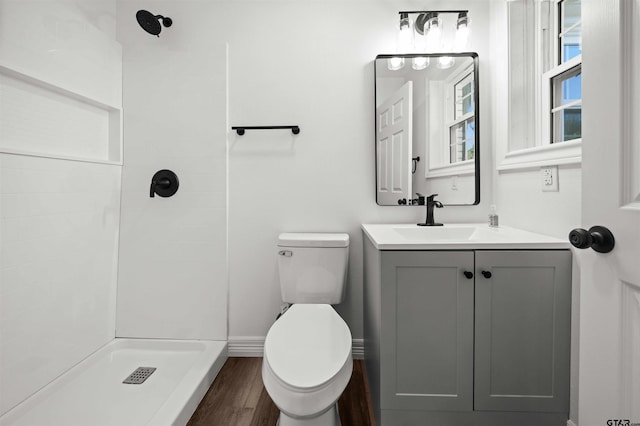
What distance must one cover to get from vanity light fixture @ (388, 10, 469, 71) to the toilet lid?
145 cm

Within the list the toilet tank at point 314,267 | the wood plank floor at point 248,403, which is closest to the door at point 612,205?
the wood plank floor at point 248,403

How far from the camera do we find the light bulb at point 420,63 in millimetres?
1952

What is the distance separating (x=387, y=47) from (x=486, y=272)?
55.0 inches

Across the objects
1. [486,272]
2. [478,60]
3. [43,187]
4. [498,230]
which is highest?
[478,60]

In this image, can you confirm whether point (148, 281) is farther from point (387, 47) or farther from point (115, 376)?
point (387, 47)

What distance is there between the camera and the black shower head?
6.03ft

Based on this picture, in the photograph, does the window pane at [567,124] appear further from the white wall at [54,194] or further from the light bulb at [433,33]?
the white wall at [54,194]

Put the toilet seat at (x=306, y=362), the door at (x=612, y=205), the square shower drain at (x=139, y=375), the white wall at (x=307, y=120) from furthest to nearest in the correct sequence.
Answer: the white wall at (x=307, y=120), the square shower drain at (x=139, y=375), the toilet seat at (x=306, y=362), the door at (x=612, y=205)

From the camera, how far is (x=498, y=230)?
68.7 inches

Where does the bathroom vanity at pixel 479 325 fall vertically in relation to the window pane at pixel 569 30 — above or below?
below

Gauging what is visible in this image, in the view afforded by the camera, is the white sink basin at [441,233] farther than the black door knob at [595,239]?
Yes

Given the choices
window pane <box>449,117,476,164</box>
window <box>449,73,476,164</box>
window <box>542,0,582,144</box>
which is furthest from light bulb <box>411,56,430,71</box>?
window <box>542,0,582,144</box>

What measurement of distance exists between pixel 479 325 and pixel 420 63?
4.69ft

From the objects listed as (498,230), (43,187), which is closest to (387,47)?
(498,230)
